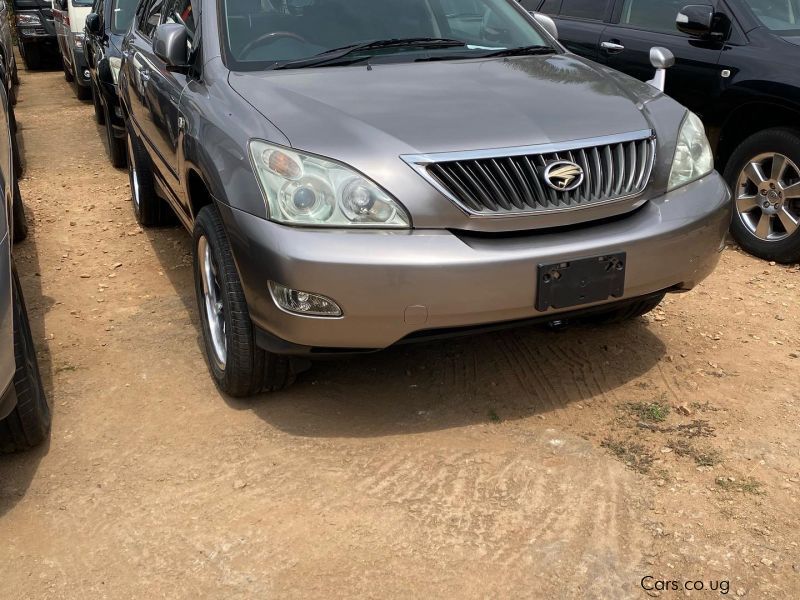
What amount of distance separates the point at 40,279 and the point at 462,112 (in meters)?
3.11

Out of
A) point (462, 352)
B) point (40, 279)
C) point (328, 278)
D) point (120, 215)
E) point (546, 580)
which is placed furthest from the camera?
point (120, 215)

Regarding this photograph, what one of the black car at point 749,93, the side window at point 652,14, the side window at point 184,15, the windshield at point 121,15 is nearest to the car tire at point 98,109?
the windshield at point 121,15

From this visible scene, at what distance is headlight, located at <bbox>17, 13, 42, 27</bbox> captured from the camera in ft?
50.7

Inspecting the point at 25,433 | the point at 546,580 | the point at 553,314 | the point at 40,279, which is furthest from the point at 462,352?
the point at 40,279

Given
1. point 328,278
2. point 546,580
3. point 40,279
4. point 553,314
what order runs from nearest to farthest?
1. point 546,580
2. point 328,278
3. point 553,314
4. point 40,279

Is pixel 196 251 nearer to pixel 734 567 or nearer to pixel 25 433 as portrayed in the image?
pixel 25 433

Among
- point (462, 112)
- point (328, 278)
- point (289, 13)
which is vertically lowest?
point (328, 278)

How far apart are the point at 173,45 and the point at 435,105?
4.30 feet

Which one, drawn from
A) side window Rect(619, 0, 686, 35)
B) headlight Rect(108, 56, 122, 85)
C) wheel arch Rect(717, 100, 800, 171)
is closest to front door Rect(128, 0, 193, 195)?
headlight Rect(108, 56, 122, 85)

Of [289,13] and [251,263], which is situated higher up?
[289,13]

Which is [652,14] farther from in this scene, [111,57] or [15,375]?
[15,375]

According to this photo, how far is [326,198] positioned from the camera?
9.61 feet

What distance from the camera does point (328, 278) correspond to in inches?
113

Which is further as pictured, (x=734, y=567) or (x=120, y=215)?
(x=120, y=215)
